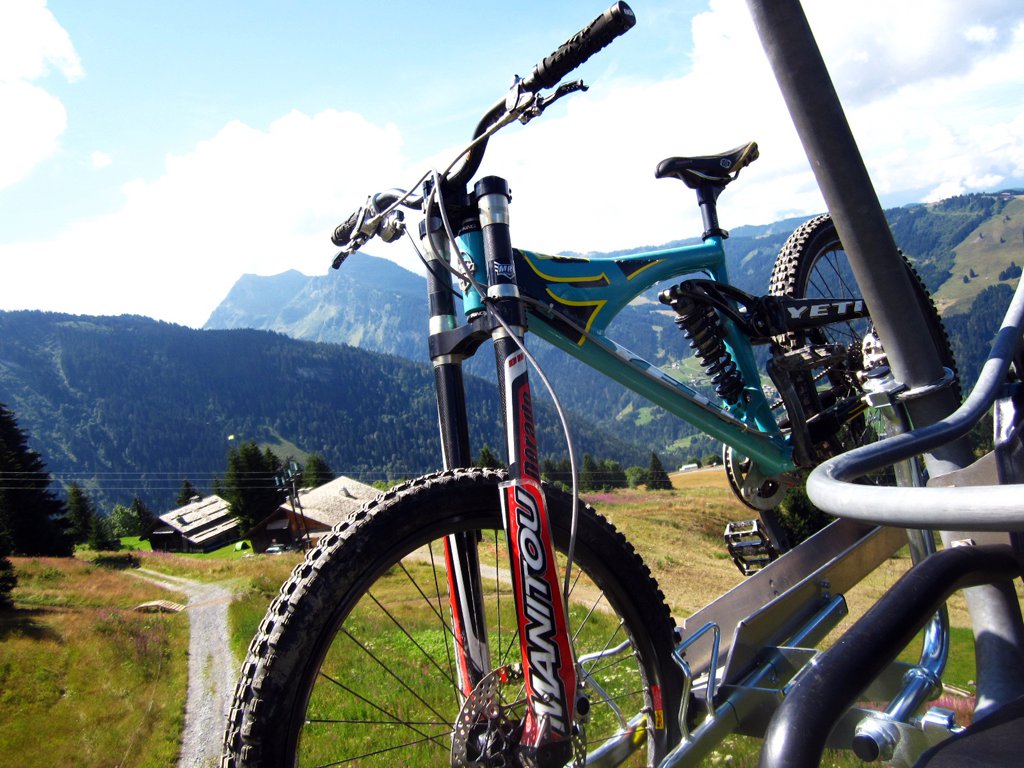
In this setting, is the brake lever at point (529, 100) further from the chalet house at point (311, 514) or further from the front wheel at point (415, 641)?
the chalet house at point (311, 514)

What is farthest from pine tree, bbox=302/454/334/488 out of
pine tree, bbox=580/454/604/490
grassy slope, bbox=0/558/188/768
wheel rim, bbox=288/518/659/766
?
wheel rim, bbox=288/518/659/766

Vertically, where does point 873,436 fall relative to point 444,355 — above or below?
below

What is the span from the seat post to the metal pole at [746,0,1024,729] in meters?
2.90

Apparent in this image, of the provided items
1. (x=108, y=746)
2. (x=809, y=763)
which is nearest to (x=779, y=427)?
(x=809, y=763)

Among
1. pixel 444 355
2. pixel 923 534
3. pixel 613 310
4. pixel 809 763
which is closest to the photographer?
pixel 809 763

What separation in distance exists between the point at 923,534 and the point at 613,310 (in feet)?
5.63

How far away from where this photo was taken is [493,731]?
2266 mm

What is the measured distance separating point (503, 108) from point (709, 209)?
7.31 feet

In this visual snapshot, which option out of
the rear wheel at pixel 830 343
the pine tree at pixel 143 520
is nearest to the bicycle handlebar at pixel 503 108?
the rear wheel at pixel 830 343

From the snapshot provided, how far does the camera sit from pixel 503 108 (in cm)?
251

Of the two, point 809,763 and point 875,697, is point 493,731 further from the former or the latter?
point 809,763

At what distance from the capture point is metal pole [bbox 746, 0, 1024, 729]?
1.41 metres

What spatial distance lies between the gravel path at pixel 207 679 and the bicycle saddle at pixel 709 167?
3.69m

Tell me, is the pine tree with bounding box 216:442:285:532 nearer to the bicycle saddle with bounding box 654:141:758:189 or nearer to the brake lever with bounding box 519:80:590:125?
the bicycle saddle with bounding box 654:141:758:189
